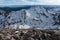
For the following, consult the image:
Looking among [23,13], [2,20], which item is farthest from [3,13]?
[23,13]

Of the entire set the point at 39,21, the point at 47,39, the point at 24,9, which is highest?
the point at 47,39

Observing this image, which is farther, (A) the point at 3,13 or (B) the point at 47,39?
(A) the point at 3,13

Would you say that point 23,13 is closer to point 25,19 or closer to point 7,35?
point 25,19

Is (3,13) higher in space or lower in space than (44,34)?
lower

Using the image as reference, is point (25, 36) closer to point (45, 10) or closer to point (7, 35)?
point (7, 35)

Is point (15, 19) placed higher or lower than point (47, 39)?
lower

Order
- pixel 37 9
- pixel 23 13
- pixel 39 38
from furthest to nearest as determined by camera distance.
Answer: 1. pixel 37 9
2. pixel 23 13
3. pixel 39 38

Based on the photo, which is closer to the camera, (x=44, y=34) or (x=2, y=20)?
(x=44, y=34)

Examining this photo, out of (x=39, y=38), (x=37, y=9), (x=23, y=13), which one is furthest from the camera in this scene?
(x=37, y=9)

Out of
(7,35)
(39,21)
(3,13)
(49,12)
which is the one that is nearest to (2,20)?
(3,13)
